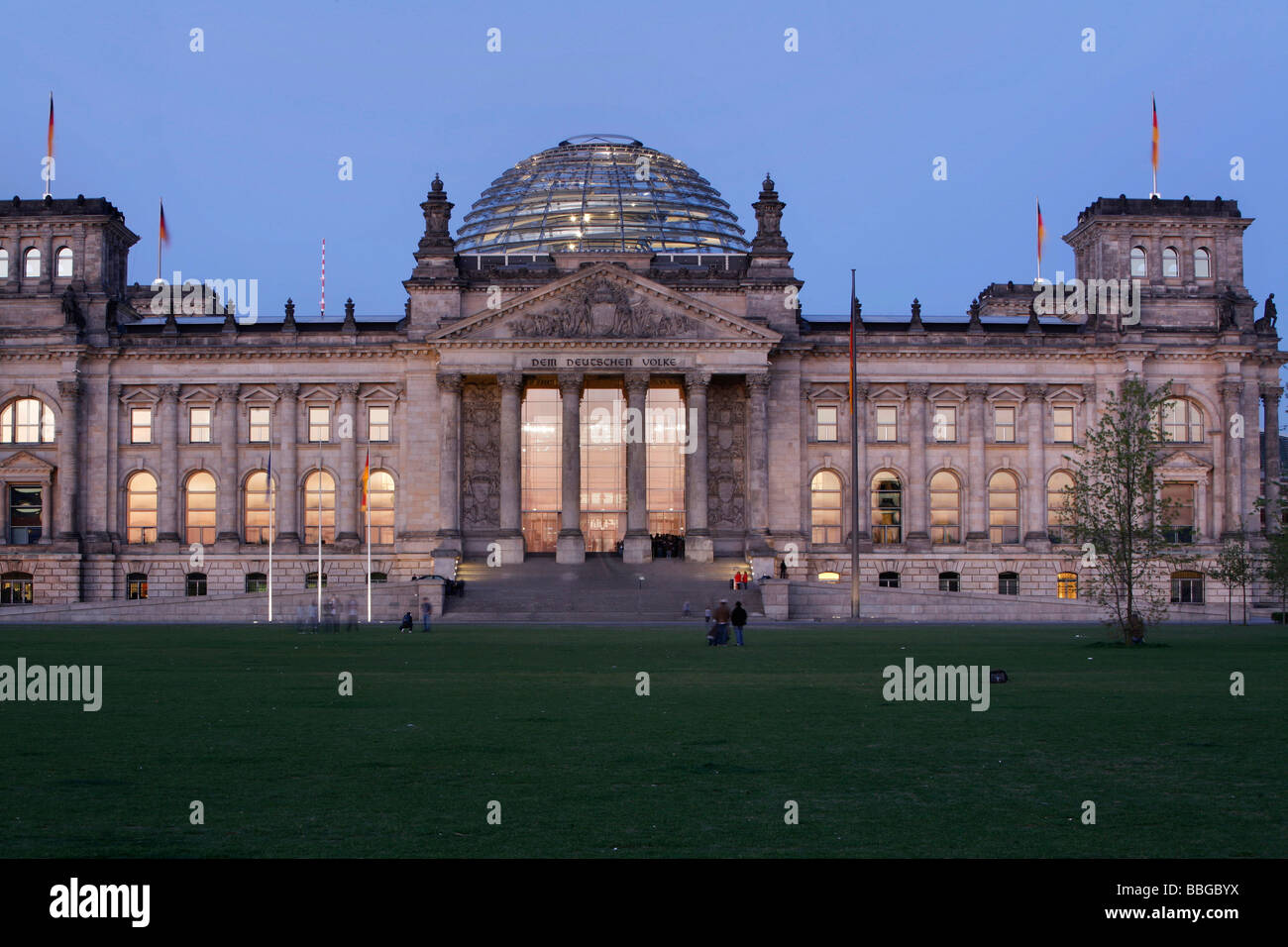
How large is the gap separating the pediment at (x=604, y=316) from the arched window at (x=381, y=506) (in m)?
11.0

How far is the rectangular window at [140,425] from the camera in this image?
94125 mm

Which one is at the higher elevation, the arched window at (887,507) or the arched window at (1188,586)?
the arched window at (887,507)

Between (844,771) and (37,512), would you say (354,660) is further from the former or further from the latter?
(37,512)

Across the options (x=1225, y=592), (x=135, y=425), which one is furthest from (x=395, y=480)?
(x=1225, y=592)

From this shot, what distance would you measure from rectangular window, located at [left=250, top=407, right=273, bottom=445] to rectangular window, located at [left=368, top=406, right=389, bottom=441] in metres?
6.26

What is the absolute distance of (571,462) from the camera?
87125 mm

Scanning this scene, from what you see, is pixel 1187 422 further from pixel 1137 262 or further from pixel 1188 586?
pixel 1137 262

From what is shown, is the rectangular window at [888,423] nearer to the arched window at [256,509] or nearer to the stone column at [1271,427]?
the stone column at [1271,427]

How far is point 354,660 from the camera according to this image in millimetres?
39125

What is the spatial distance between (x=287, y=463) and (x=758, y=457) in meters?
28.7

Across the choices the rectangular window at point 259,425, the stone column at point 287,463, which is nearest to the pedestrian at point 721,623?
the stone column at point 287,463

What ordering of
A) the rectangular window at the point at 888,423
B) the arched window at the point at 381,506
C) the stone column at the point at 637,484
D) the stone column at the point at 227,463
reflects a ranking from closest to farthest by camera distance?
the stone column at the point at 637,484 < the stone column at the point at 227,463 < the arched window at the point at 381,506 < the rectangular window at the point at 888,423

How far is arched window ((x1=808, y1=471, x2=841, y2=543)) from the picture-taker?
93.5 metres

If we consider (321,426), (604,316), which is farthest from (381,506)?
(604,316)
